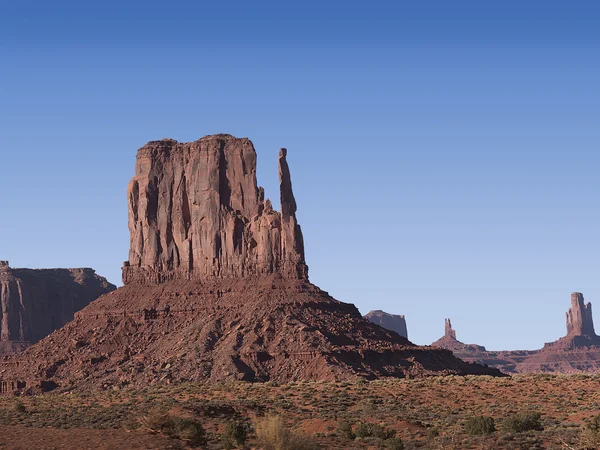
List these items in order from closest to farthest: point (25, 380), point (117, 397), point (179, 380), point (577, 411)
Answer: point (577, 411), point (117, 397), point (179, 380), point (25, 380)

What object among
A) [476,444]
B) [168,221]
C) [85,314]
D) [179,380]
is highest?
[168,221]

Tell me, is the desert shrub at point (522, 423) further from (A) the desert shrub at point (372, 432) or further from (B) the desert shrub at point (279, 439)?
(B) the desert shrub at point (279, 439)

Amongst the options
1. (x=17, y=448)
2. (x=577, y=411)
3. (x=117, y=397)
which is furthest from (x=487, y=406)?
(x=17, y=448)

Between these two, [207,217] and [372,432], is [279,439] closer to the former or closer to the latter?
[372,432]

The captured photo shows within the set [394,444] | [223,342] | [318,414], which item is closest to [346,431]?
[394,444]

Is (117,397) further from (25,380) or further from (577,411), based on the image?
(577,411)

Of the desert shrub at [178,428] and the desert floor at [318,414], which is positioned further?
the desert shrub at [178,428]

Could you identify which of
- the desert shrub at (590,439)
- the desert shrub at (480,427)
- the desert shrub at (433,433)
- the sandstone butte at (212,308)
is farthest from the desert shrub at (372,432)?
the sandstone butte at (212,308)
